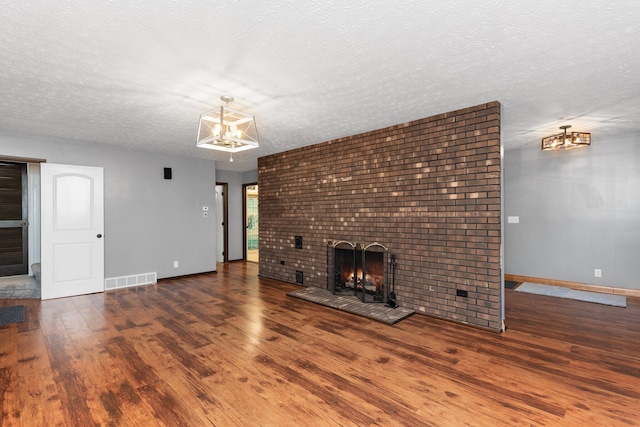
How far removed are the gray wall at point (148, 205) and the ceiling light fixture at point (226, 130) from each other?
2937mm

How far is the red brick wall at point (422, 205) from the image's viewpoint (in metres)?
3.48

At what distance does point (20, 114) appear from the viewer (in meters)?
3.75

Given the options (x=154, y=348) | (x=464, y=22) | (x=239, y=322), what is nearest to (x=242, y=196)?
(x=239, y=322)

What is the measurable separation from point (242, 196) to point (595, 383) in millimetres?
7829

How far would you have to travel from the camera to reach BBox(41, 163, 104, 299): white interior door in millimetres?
4855

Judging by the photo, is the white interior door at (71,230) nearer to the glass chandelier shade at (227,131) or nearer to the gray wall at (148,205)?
the gray wall at (148,205)

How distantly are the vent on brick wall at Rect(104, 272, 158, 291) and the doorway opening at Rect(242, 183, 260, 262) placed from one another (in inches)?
118

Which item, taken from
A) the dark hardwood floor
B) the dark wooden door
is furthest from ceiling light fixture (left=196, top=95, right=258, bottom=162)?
the dark wooden door

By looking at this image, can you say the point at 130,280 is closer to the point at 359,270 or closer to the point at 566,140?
the point at 359,270

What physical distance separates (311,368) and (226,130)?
2539 millimetres

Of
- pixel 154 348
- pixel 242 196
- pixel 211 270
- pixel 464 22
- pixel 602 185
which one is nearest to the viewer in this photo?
pixel 464 22

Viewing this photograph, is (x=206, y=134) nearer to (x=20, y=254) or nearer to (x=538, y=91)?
(x=538, y=91)

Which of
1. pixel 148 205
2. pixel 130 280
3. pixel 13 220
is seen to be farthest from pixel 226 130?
pixel 13 220

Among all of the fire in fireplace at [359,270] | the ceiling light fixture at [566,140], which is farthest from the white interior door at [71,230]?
the ceiling light fixture at [566,140]
